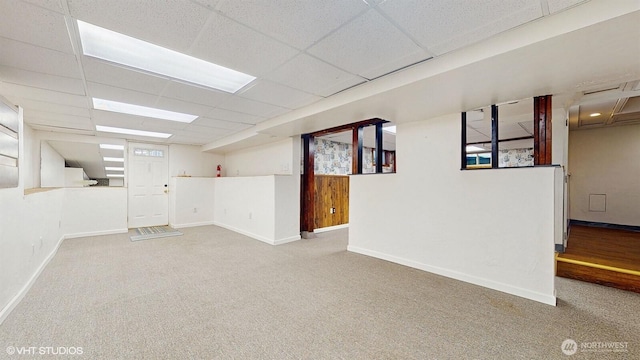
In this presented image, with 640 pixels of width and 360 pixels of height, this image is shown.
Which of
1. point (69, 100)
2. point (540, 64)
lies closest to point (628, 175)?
point (540, 64)

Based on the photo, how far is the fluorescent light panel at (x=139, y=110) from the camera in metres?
3.35

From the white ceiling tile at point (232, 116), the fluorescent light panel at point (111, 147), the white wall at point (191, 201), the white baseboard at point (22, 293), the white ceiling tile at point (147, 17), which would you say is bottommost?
the white baseboard at point (22, 293)

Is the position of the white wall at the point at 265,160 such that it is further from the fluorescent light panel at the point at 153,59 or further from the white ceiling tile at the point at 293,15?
the white ceiling tile at the point at 293,15

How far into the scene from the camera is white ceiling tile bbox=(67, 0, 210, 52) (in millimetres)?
1440

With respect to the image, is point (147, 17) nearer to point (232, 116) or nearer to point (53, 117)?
point (232, 116)

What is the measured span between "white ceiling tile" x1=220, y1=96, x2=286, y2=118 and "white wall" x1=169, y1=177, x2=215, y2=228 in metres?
3.64

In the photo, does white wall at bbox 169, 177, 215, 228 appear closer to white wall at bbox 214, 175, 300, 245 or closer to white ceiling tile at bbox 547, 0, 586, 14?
white wall at bbox 214, 175, 300, 245

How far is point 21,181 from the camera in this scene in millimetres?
2549

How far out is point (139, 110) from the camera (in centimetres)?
367

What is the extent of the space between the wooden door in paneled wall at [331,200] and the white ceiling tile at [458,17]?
4128mm

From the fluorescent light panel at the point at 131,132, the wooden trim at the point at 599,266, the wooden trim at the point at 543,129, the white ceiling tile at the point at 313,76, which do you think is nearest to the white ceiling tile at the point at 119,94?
the white ceiling tile at the point at 313,76

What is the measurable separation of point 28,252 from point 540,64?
5087 mm

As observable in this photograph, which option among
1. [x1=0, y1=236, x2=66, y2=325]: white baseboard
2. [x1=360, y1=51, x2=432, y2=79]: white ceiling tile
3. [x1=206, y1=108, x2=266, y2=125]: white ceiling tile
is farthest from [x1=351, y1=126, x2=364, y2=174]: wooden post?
[x1=0, y1=236, x2=66, y2=325]: white baseboard

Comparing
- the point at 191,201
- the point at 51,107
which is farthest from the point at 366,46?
the point at 191,201
